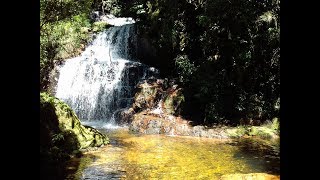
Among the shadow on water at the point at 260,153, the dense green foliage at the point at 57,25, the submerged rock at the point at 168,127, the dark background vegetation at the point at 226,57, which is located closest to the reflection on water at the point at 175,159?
the shadow on water at the point at 260,153

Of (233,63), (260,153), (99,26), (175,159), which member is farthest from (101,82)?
(260,153)

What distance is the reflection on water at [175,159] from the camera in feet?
28.7

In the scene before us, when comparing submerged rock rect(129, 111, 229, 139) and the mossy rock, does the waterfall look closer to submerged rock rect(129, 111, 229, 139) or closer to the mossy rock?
submerged rock rect(129, 111, 229, 139)

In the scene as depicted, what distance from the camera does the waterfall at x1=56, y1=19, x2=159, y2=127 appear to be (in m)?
20.6

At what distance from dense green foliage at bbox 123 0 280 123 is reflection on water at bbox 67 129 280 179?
3.20m

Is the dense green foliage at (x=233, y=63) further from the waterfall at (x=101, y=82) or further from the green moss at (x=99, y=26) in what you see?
the green moss at (x=99, y=26)

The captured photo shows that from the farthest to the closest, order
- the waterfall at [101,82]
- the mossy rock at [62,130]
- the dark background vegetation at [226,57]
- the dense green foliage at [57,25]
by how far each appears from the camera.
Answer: the waterfall at [101,82]
the dark background vegetation at [226,57]
the dense green foliage at [57,25]
the mossy rock at [62,130]

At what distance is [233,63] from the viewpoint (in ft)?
57.7

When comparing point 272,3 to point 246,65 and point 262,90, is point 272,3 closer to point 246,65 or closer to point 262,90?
point 246,65

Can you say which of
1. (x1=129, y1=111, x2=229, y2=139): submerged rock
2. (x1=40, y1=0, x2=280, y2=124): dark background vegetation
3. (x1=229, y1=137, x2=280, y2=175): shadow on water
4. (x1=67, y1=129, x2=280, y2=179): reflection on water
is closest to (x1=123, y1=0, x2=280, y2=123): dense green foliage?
(x1=40, y1=0, x2=280, y2=124): dark background vegetation

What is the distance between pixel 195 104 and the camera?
18297 mm

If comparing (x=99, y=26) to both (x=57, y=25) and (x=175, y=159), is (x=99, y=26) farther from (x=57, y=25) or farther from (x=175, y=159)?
(x=175, y=159)

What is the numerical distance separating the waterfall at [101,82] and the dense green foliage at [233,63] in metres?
3.71
